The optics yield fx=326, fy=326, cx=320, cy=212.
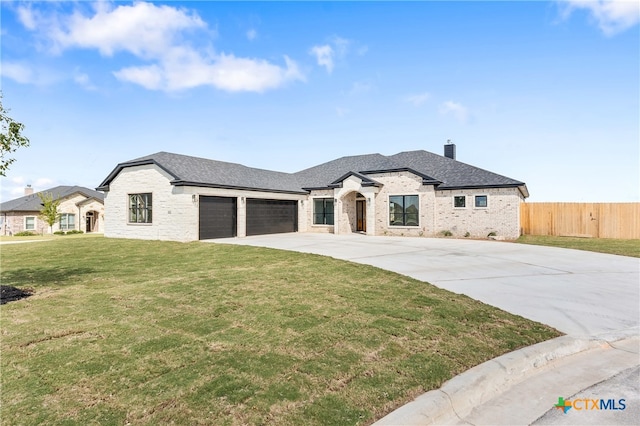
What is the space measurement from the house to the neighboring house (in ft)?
61.0

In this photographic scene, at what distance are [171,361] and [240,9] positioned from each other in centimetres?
1280

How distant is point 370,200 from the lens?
958 inches

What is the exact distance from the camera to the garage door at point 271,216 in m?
23.8

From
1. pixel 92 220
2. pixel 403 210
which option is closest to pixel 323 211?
pixel 403 210

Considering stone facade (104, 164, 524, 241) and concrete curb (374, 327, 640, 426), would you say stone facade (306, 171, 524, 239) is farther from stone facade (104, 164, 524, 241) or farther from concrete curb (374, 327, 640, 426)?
concrete curb (374, 327, 640, 426)

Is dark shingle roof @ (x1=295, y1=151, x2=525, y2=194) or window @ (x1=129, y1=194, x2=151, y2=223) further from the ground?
dark shingle roof @ (x1=295, y1=151, x2=525, y2=194)

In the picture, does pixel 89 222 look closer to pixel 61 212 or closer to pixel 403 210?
pixel 61 212

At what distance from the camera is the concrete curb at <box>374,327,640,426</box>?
302cm

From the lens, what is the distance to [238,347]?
4.33 meters

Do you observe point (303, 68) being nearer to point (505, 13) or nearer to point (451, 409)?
point (505, 13)

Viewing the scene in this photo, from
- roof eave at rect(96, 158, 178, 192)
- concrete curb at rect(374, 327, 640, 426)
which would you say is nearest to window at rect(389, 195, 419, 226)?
roof eave at rect(96, 158, 178, 192)

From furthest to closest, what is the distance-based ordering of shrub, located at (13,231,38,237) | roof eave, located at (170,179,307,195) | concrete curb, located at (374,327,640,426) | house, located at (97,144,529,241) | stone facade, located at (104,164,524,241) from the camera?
shrub, located at (13,231,38,237) → house, located at (97,144,529,241) → stone facade, located at (104,164,524,241) → roof eave, located at (170,179,307,195) → concrete curb, located at (374,327,640,426)

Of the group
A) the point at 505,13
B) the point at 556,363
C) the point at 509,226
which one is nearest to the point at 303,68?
the point at 505,13

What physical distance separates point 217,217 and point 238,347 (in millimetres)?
17948
